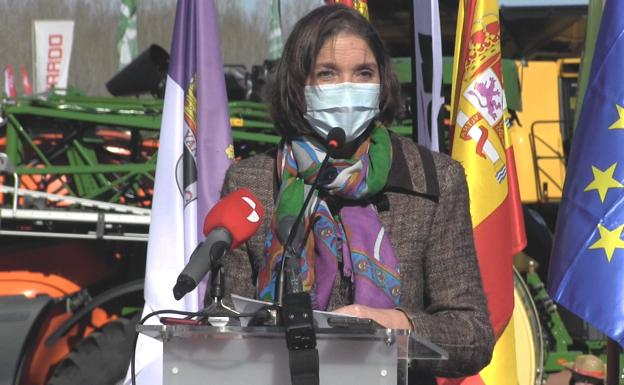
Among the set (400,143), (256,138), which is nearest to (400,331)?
(400,143)

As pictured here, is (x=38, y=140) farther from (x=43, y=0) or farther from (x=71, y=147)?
(x=43, y=0)

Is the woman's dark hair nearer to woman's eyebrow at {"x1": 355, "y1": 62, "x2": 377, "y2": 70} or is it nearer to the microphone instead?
woman's eyebrow at {"x1": 355, "y1": 62, "x2": 377, "y2": 70}

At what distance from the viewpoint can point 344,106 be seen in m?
2.80

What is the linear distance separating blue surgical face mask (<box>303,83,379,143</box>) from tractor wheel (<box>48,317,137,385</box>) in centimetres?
454

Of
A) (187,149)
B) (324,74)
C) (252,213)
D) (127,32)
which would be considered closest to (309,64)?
(324,74)

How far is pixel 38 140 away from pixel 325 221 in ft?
18.1

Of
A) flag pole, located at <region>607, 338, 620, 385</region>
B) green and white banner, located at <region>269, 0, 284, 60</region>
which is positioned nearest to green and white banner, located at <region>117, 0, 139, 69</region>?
green and white banner, located at <region>269, 0, 284, 60</region>

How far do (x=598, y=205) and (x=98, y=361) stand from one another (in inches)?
141

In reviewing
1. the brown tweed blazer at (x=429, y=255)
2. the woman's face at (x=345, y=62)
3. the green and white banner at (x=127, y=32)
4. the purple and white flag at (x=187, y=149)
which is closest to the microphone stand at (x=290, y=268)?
the brown tweed blazer at (x=429, y=255)

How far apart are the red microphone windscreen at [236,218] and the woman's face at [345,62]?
1.97ft

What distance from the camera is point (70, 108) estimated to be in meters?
7.79

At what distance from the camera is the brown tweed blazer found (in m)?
2.65

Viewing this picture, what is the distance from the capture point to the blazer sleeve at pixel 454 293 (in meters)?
2.62

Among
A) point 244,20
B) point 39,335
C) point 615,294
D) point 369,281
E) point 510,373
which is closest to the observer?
point 369,281
